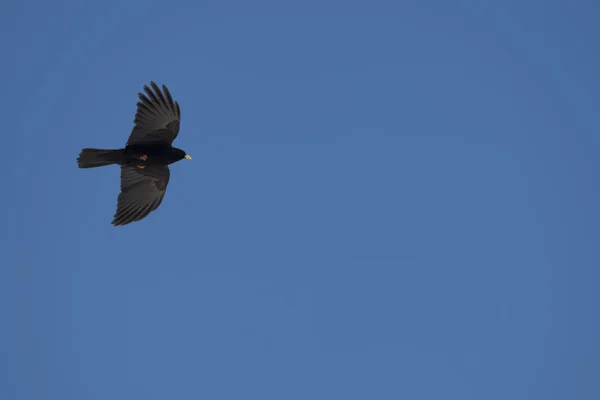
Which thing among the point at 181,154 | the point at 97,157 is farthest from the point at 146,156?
the point at 97,157

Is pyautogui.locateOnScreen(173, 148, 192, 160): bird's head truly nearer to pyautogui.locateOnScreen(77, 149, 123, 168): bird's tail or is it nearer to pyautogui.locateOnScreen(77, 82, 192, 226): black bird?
pyautogui.locateOnScreen(77, 82, 192, 226): black bird

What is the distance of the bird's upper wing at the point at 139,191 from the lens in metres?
24.8

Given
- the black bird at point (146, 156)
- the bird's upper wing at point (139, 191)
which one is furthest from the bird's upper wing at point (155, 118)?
the bird's upper wing at point (139, 191)

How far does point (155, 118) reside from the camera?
23672 mm

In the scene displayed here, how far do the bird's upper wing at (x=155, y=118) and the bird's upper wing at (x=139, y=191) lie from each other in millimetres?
1217

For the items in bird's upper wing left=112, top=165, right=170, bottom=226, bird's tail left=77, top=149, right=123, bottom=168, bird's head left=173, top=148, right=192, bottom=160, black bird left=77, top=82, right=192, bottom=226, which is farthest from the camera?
bird's upper wing left=112, top=165, right=170, bottom=226

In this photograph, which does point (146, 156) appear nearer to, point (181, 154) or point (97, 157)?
point (181, 154)

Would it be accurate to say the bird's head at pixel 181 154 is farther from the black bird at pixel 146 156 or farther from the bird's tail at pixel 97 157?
the bird's tail at pixel 97 157

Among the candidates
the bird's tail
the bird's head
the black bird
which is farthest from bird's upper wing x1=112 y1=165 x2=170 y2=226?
the bird's tail

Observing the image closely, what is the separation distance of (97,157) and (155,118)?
7.14 feet

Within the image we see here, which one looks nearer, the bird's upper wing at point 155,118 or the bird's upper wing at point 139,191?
the bird's upper wing at point 155,118

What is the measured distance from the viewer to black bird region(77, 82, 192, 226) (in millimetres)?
23391

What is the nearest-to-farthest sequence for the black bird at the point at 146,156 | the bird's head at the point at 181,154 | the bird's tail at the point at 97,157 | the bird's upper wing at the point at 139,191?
A: 1. the bird's tail at the point at 97,157
2. the black bird at the point at 146,156
3. the bird's head at the point at 181,154
4. the bird's upper wing at the point at 139,191

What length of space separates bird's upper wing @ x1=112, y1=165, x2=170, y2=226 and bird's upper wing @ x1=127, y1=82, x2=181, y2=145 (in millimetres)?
1217
